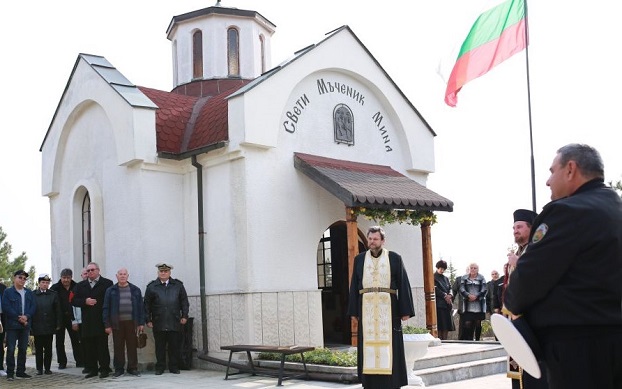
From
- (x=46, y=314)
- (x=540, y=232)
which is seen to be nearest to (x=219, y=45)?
(x=46, y=314)

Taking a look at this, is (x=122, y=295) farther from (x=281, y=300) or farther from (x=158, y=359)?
(x=281, y=300)

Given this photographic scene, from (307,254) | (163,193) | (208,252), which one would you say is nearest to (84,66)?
(163,193)

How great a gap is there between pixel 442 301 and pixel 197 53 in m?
7.71

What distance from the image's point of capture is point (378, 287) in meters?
9.51

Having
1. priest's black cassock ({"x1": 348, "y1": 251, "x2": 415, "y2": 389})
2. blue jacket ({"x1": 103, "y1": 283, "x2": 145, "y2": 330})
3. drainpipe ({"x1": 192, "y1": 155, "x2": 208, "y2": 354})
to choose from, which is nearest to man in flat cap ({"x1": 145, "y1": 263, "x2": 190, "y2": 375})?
blue jacket ({"x1": 103, "y1": 283, "x2": 145, "y2": 330})

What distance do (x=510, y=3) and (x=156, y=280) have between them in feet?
25.2

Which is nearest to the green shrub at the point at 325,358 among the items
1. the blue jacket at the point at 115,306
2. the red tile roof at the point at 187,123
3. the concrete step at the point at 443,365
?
the concrete step at the point at 443,365

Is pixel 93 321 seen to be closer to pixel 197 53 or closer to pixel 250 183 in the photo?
pixel 250 183

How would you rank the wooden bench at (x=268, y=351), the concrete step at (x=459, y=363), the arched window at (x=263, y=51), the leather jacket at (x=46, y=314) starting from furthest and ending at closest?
1. the arched window at (x=263, y=51)
2. the leather jacket at (x=46, y=314)
3. the concrete step at (x=459, y=363)
4. the wooden bench at (x=268, y=351)

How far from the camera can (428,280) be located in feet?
49.9

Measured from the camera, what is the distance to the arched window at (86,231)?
647 inches

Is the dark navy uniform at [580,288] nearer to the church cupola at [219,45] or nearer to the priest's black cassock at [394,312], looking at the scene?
the priest's black cassock at [394,312]

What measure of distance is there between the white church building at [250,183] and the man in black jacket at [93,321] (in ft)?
2.61

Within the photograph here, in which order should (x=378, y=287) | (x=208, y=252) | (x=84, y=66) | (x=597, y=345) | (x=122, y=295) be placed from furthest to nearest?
(x=84, y=66) → (x=208, y=252) → (x=122, y=295) → (x=378, y=287) → (x=597, y=345)
